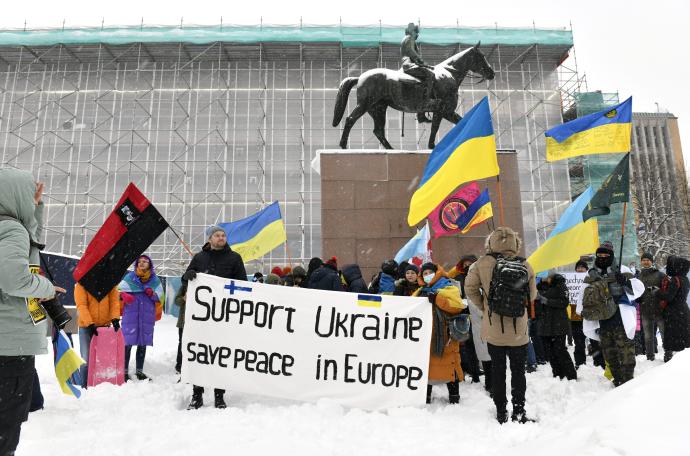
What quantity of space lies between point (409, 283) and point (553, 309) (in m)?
1.77

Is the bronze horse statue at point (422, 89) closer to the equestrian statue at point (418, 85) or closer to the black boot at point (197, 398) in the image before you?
the equestrian statue at point (418, 85)

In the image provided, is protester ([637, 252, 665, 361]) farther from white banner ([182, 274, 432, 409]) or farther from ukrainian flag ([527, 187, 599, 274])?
white banner ([182, 274, 432, 409])

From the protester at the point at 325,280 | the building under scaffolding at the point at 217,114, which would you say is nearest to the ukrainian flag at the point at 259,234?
the protester at the point at 325,280

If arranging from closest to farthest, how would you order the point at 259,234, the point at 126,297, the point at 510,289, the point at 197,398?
the point at 510,289, the point at 197,398, the point at 126,297, the point at 259,234

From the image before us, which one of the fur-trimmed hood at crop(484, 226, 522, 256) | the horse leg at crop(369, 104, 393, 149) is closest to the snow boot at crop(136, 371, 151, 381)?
the fur-trimmed hood at crop(484, 226, 522, 256)

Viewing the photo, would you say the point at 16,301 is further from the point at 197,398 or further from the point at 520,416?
the point at 520,416

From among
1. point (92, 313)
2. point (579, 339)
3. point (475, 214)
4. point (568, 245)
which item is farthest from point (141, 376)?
point (475, 214)

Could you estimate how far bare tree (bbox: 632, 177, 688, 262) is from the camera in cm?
2420

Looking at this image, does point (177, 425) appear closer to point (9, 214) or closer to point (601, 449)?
point (9, 214)

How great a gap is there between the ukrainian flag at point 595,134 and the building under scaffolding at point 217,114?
15154mm

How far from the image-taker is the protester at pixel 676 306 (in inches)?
219

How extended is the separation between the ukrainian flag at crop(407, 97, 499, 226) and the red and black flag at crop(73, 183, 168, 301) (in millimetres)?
3150

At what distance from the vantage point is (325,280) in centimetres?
490

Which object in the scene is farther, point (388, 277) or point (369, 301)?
point (388, 277)
